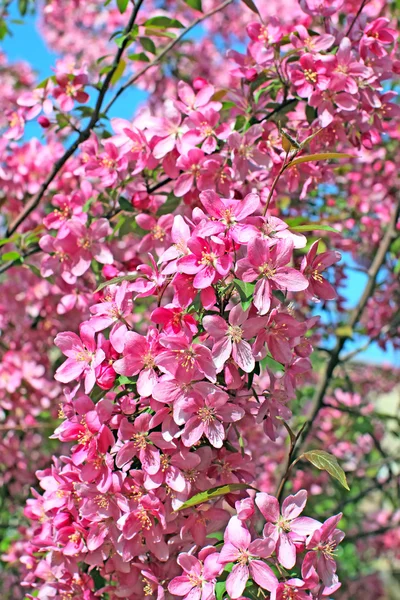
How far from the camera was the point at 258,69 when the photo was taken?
5.92ft

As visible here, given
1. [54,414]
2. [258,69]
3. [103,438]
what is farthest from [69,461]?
[54,414]

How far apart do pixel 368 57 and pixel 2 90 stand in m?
5.29

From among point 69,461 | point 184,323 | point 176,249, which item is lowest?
point 69,461

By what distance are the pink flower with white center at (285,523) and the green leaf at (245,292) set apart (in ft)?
1.08

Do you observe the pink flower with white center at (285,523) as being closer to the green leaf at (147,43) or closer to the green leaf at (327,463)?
the green leaf at (327,463)

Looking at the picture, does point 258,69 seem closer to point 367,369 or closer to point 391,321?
point 391,321

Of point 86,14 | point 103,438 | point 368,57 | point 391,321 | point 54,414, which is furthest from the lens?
point 86,14

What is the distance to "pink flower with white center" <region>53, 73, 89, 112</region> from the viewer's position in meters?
2.00

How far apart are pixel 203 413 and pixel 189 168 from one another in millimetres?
717

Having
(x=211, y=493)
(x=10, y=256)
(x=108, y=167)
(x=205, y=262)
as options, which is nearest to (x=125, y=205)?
(x=108, y=167)

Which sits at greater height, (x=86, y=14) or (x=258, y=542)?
(x=86, y=14)

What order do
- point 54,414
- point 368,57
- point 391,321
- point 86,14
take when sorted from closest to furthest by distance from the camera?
point 368,57 → point 54,414 → point 391,321 → point 86,14

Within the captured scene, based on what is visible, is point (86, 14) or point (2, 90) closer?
point (2, 90)

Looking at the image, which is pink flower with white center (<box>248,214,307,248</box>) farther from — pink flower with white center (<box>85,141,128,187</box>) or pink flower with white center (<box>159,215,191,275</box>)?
pink flower with white center (<box>85,141,128,187</box>)
